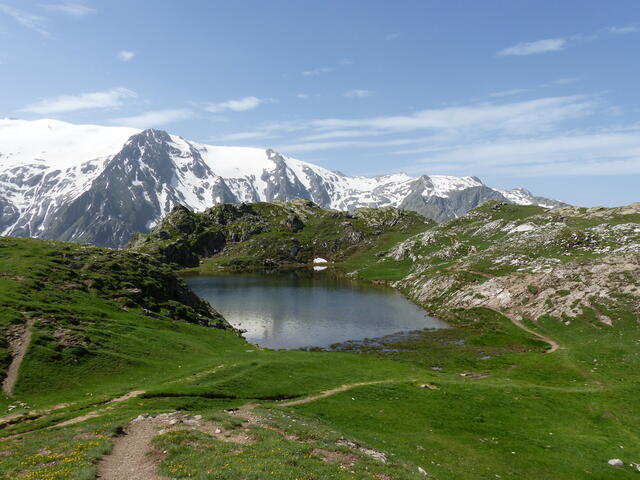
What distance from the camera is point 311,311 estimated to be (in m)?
122

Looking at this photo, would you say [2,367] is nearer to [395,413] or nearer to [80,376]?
[80,376]

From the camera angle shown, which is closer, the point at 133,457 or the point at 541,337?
the point at 133,457

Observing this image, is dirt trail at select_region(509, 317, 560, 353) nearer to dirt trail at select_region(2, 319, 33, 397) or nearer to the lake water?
the lake water

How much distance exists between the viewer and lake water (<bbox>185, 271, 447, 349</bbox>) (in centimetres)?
9556

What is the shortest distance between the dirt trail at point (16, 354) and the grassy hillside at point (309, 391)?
0.71 m

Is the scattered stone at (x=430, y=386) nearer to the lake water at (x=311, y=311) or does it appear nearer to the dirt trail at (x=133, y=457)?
the dirt trail at (x=133, y=457)

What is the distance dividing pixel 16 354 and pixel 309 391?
34541mm

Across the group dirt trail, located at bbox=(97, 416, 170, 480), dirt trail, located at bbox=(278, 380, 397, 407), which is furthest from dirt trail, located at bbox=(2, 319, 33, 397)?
dirt trail, located at bbox=(278, 380, 397, 407)

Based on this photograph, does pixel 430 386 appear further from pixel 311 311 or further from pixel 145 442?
pixel 311 311

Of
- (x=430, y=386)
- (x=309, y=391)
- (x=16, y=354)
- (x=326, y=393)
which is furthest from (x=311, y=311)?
(x=16, y=354)

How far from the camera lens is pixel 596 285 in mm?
94188

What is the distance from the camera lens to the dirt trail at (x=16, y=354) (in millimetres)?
38500

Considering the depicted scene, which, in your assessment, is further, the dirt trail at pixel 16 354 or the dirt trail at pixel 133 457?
the dirt trail at pixel 16 354

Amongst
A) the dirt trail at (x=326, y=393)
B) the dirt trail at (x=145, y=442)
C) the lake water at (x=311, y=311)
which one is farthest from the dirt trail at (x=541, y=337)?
the dirt trail at (x=145, y=442)
